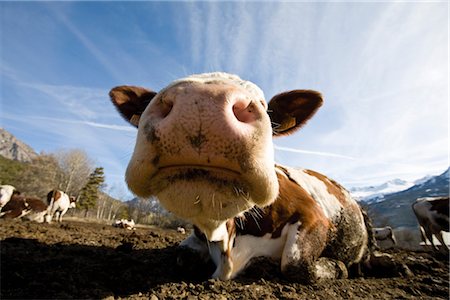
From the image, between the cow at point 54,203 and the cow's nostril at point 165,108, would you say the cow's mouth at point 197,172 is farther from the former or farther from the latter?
the cow at point 54,203

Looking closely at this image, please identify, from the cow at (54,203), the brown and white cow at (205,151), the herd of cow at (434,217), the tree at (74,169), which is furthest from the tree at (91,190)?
the brown and white cow at (205,151)

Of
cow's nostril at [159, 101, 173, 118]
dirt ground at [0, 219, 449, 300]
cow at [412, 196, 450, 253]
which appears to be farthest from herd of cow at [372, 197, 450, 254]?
cow's nostril at [159, 101, 173, 118]

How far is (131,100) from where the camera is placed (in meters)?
3.10

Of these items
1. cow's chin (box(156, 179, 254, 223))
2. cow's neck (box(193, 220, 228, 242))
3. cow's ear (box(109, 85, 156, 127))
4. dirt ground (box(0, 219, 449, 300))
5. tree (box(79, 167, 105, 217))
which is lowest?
tree (box(79, 167, 105, 217))

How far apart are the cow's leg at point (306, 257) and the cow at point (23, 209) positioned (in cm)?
1549

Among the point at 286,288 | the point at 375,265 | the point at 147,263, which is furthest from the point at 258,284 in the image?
the point at 375,265

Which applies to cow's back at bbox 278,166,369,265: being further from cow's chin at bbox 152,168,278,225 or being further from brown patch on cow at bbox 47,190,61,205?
brown patch on cow at bbox 47,190,61,205

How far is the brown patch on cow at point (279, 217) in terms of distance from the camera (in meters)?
3.06

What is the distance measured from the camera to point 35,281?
2.28m

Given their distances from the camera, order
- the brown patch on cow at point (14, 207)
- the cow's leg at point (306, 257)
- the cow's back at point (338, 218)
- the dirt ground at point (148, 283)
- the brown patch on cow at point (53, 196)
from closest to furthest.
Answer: the dirt ground at point (148, 283)
the cow's leg at point (306, 257)
the cow's back at point (338, 218)
the brown patch on cow at point (14, 207)
the brown patch on cow at point (53, 196)

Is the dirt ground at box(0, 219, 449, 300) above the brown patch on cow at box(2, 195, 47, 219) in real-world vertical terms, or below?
above

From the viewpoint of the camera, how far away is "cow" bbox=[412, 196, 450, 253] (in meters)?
10.8

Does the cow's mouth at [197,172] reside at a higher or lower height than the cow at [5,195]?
higher

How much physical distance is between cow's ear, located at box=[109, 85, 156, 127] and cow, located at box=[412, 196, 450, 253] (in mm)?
12605
